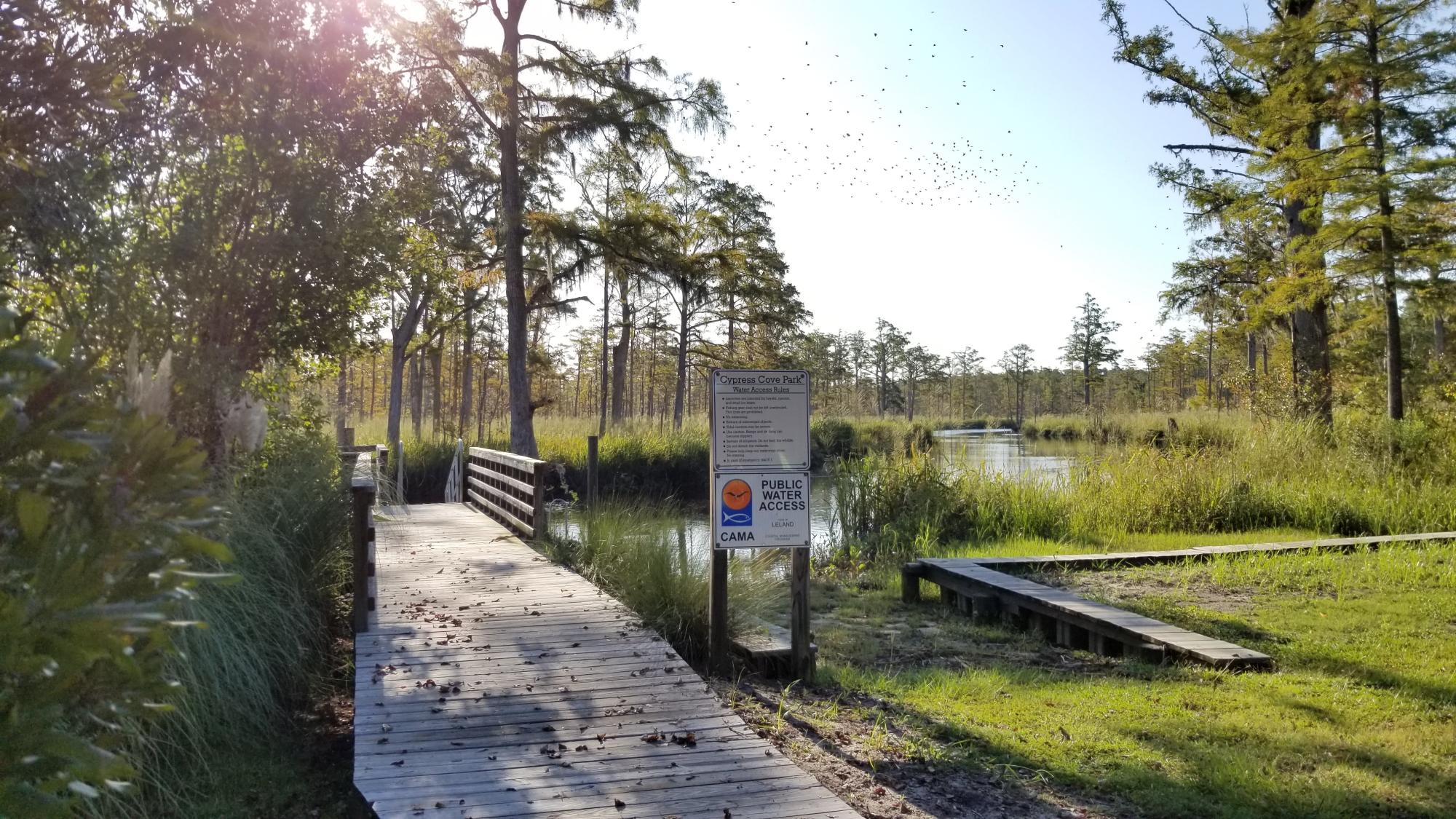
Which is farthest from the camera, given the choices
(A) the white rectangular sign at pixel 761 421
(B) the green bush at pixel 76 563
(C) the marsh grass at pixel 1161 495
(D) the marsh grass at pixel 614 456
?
(D) the marsh grass at pixel 614 456

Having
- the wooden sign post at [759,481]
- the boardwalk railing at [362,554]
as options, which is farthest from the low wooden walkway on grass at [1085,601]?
the boardwalk railing at [362,554]

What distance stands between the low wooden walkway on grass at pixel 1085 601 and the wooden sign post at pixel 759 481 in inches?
91.7

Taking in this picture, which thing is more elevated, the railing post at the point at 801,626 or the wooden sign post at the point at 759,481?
the wooden sign post at the point at 759,481

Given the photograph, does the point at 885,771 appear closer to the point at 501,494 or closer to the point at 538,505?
the point at 538,505

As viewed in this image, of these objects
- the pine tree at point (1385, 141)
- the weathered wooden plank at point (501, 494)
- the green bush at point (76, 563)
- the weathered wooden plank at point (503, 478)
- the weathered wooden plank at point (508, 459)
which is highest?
the pine tree at point (1385, 141)

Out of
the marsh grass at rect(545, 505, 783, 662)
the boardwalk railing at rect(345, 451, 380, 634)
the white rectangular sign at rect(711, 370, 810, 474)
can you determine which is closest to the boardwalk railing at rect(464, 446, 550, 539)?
the marsh grass at rect(545, 505, 783, 662)

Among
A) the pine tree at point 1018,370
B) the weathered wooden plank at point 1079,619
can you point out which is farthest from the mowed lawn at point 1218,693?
the pine tree at point 1018,370

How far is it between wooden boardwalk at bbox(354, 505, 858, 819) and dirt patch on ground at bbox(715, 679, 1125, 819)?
24 cm

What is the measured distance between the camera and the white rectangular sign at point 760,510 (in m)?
5.95

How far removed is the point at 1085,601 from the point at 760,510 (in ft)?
9.91

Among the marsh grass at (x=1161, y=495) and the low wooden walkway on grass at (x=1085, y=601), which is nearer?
the low wooden walkway on grass at (x=1085, y=601)

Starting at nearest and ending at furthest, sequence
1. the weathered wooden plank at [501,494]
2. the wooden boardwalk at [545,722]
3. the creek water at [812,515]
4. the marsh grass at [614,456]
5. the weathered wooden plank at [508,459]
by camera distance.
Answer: the wooden boardwalk at [545,722] < the creek water at [812,515] < the weathered wooden plank at [508,459] < the weathered wooden plank at [501,494] < the marsh grass at [614,456]

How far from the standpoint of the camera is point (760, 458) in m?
6.07

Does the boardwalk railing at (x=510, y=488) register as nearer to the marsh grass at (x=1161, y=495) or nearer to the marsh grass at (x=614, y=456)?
the marsh grass at (x=1161, y=495)
